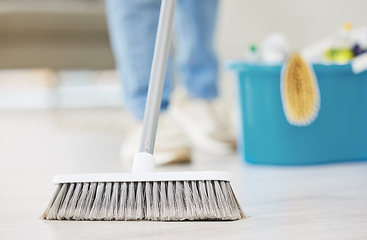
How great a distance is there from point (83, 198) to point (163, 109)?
21.0 inches

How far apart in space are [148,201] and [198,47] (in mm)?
727

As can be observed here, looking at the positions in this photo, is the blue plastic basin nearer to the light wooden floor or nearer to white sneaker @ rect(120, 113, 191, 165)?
the light wooden floor

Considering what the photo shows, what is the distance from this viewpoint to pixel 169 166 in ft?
3.57

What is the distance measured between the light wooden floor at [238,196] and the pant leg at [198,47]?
17 cm

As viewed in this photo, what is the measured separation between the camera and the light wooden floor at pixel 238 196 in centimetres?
57

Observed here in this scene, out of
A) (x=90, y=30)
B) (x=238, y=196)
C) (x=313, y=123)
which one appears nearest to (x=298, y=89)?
(x=313, y=123)

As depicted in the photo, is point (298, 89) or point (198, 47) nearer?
point (298, 89)

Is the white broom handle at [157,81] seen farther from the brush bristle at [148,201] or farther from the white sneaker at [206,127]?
the white sneaker at [206,127]

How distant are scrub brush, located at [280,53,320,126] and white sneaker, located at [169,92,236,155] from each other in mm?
308

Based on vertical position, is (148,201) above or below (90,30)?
below

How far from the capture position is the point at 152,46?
3.54 ft

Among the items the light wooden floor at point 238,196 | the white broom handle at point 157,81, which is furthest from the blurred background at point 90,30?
the white broom handle at point 157,81

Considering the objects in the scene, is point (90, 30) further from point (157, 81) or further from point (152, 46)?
point (157, 81)

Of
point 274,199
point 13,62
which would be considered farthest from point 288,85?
point 13,62
